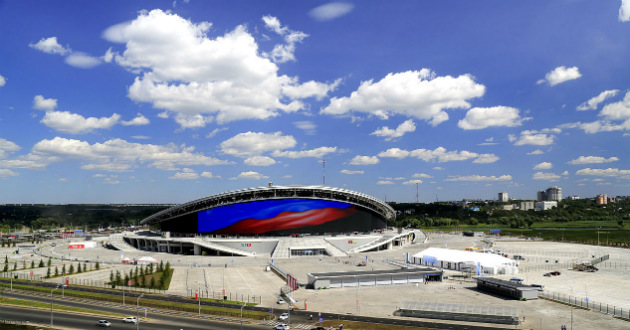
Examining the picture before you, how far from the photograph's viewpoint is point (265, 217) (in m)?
127

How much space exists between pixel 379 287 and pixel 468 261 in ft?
91.2

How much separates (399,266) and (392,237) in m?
37.2

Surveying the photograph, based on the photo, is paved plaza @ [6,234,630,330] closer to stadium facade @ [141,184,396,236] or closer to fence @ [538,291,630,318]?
fence @ [538,291,630,318]

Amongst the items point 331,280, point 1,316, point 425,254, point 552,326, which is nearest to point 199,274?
point 331,280

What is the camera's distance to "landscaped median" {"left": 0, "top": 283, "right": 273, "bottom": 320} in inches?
2216

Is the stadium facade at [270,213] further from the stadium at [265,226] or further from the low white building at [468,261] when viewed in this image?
the low white building at [468,261]

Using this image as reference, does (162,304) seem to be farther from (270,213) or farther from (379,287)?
(270,213)

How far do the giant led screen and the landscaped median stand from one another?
54.3 meters

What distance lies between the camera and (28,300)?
6519cm

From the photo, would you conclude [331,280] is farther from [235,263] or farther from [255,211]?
[255,211]

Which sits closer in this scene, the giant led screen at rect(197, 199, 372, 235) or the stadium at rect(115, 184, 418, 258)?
the stadium at rect(115, 184, 418, 258)

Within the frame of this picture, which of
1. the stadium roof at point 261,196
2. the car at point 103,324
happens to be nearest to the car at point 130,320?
the car at point 103,324

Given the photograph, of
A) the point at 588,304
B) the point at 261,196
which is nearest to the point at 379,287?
the point at 588,304

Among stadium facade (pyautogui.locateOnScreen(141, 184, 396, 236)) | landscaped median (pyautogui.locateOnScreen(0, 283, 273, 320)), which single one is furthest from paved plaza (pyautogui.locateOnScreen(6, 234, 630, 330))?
stadium facade (pyautogui.locateOnScreen(141, 184, 396, 236))
